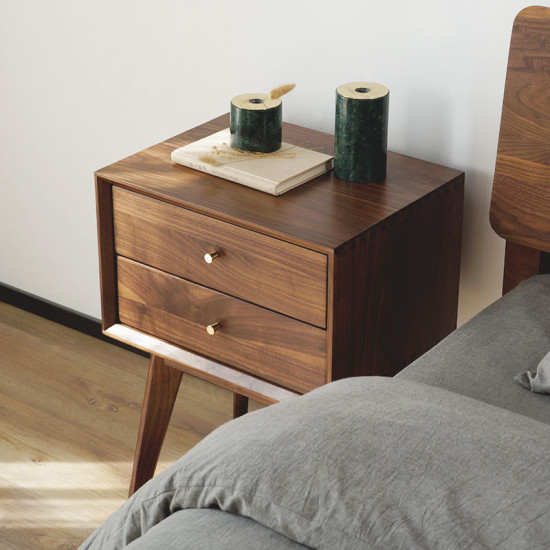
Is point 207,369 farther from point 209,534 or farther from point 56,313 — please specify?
point 56,313

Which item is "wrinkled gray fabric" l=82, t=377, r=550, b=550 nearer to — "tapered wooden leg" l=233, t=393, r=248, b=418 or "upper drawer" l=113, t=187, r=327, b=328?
"upper drawer" l=113, t=187, r=327, b=328

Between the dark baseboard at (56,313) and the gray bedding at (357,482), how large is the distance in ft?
4.23

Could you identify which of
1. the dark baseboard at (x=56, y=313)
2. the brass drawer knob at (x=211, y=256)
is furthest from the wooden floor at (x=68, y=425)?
the brass drawer knob at (x=211, y=256)

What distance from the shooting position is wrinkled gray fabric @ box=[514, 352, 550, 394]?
3.25 ft

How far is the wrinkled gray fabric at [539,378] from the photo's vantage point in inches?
39.0

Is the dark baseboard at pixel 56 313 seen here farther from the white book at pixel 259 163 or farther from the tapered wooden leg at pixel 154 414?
the white book at pixel 259 163

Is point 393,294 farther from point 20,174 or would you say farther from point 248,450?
point 20,174

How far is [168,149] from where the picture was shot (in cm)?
145

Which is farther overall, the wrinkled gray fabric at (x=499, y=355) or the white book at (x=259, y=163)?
the white book at (x=259, y=163)

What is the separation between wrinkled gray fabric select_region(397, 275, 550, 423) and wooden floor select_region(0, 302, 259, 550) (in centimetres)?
80

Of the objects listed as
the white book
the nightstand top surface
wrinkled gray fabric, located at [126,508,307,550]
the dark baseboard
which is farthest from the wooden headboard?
the dark baseboard

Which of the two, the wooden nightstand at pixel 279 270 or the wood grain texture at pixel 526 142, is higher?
the wood grain texture at pixel 526 142

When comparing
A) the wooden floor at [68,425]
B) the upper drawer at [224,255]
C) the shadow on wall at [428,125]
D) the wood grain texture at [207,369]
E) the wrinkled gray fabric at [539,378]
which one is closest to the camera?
the wrinkled gray fabric at [539,378]

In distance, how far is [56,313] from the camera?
2.22 metres
